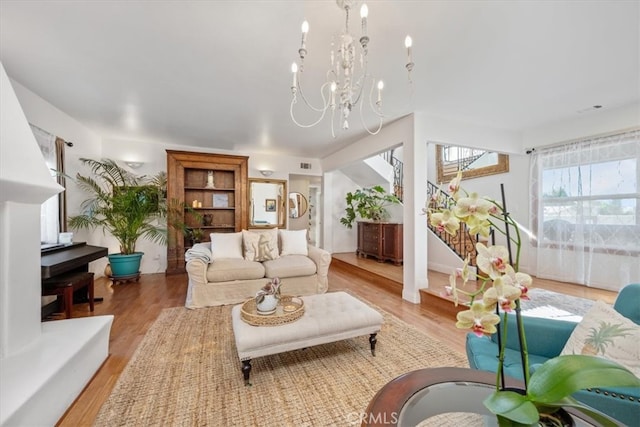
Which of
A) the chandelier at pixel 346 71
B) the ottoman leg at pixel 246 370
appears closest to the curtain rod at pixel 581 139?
the chandelier at pixel 346 71

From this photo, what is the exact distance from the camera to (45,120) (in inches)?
124

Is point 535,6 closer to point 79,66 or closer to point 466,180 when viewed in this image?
point 79,66

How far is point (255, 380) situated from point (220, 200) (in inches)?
166

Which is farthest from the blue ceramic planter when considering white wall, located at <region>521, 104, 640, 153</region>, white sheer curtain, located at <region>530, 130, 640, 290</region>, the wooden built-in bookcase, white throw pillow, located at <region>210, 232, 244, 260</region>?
white wall, located at <region>521, 104, 640, 153</region>

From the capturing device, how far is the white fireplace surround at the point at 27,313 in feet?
4.55

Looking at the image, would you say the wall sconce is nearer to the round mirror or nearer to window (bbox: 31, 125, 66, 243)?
window (bbox: 31, 125, 66, 243)

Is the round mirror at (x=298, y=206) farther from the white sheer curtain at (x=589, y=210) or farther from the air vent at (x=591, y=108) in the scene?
the air vent at (x=591, y=108)

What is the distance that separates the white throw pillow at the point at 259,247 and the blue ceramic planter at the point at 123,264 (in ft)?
6.42

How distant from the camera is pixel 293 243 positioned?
4.11 meters

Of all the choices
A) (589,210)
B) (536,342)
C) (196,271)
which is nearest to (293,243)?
(196,271)

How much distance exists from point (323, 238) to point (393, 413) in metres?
5.52

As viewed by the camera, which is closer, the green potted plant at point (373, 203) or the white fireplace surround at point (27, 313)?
the white fireplace surround at point (27, 313)

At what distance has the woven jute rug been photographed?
1518 mm

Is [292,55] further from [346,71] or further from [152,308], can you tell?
[152,308]
